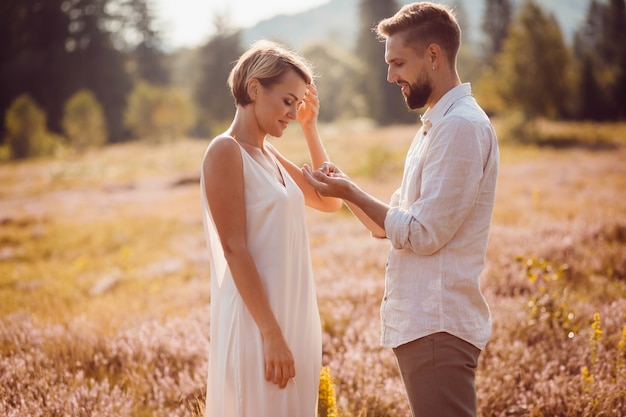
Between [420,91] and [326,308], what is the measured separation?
3411 millimetres

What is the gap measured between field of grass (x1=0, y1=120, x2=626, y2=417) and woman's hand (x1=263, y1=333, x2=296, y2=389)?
103 cm

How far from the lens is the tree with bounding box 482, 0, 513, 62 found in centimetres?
6469

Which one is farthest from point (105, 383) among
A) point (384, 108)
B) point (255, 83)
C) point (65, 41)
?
point (65, 41)

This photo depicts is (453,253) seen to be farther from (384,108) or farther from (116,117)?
(116,117)

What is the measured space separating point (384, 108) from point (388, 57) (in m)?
56.2

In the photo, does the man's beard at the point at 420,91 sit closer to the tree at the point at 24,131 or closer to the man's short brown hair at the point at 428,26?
the man's short brown hair at the point at 428,26

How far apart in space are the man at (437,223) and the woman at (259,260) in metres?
0.39

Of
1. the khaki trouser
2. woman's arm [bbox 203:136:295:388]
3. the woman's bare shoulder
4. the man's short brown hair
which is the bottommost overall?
the khaki trouser

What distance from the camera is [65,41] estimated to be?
58500 millimetres

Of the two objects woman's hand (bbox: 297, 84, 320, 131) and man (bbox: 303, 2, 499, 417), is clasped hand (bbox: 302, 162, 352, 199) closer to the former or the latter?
man (bbox: 303, 2, 499, 417)

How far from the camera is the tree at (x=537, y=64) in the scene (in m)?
31.7

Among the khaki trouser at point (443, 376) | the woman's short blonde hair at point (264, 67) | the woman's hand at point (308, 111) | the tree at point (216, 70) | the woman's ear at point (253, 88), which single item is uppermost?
the tree at point (216, 70)

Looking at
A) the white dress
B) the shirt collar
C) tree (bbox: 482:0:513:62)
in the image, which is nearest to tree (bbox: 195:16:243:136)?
tree (bbox: 482:0:513:62)

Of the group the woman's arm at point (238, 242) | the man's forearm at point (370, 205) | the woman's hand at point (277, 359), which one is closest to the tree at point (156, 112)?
the woman's arm at point (238, 242)
